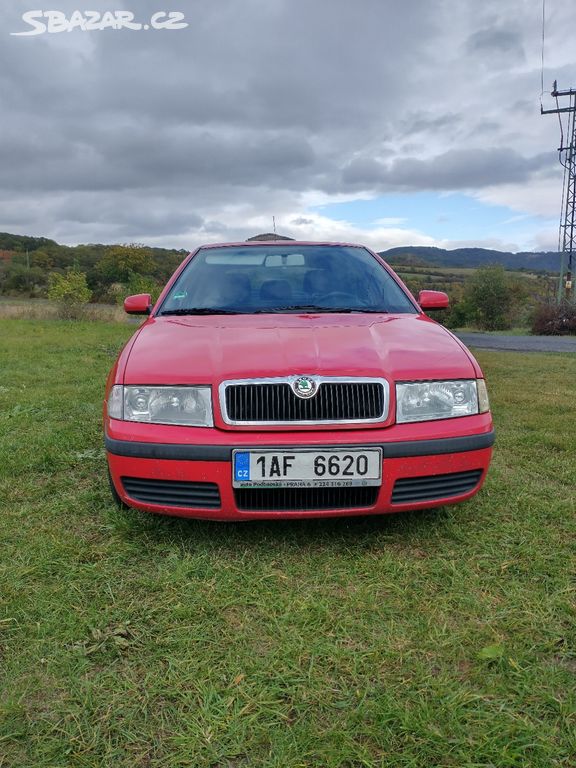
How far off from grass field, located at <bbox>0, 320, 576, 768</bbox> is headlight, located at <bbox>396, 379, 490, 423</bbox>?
584 millimetres

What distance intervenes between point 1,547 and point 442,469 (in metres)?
1.93

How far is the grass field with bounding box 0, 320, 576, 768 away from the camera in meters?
1.39

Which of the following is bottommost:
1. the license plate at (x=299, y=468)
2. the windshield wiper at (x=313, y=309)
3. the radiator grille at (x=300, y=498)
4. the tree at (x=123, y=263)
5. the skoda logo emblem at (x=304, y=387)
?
the radiator grille at (x=300, y=498)

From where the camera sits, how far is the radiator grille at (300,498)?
7.36 feet

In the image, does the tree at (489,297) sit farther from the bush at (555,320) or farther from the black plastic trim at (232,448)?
the black plastic trim at (232,448)

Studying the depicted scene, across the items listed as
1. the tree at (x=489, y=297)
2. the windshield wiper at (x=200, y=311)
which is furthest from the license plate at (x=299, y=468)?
the tree at (x=489, y=297)

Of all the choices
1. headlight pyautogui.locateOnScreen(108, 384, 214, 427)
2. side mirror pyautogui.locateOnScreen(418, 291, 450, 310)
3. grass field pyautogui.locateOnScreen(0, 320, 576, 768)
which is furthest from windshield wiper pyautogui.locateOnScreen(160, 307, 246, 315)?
side mirror pyautogui.locateOnScreen(418, 291, 450, 310)

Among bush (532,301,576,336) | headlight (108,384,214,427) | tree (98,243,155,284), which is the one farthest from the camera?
tree (98,243,155,284)

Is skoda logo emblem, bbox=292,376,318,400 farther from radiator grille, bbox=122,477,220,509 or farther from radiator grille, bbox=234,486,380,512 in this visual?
radiator grille, bbox=122,477,220,509

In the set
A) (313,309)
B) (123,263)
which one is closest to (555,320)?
(313,309)

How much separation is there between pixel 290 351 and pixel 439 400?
67 cm

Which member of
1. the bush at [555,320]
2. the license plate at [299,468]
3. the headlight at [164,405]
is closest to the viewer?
the license plate at [299,468]

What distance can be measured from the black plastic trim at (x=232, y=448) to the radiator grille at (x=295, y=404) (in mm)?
116

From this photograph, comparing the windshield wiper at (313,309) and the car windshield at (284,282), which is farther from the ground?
the car windshield at (284,282)
